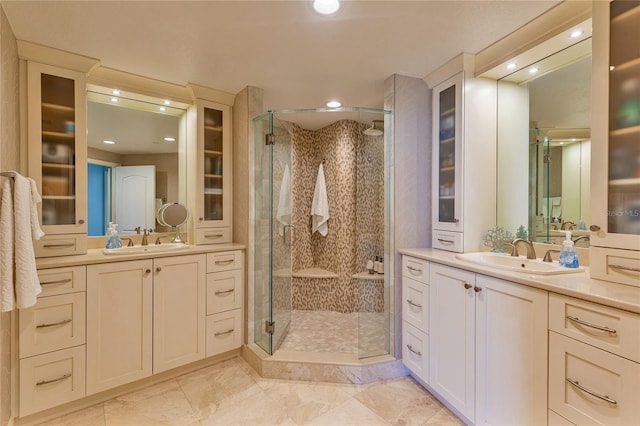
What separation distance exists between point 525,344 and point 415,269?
2.68 feet

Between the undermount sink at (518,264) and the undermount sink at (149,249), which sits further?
the undermount sink at (149,249)

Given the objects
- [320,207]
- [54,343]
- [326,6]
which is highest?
[326,6]

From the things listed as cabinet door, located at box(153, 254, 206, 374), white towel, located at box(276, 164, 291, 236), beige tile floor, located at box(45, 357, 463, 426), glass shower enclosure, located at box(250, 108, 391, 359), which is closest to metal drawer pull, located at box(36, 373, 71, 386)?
beige tile floor, located at box(45, 357, 463, 426)

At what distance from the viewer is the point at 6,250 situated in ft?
4.60

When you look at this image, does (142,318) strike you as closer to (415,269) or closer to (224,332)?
(224,332)

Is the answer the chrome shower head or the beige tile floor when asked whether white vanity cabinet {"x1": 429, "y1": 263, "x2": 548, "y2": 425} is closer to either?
the beige tile floor

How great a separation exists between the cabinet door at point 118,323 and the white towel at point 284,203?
1108mm

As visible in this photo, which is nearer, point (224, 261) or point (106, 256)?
point (106, 256)

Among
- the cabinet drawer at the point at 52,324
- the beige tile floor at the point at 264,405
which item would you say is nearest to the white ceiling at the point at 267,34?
the cabinet drawer at the point at 52,324

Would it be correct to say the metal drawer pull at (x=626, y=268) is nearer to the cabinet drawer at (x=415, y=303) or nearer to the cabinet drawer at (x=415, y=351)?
the cabinet drawer at (x=415, y=303)

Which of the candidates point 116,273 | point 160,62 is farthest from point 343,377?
point 160,62

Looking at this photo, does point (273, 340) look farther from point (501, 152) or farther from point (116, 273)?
point (501, 152)

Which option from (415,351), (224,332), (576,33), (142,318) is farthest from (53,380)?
(576,33)

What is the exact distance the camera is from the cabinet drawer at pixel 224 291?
7.73 ft
